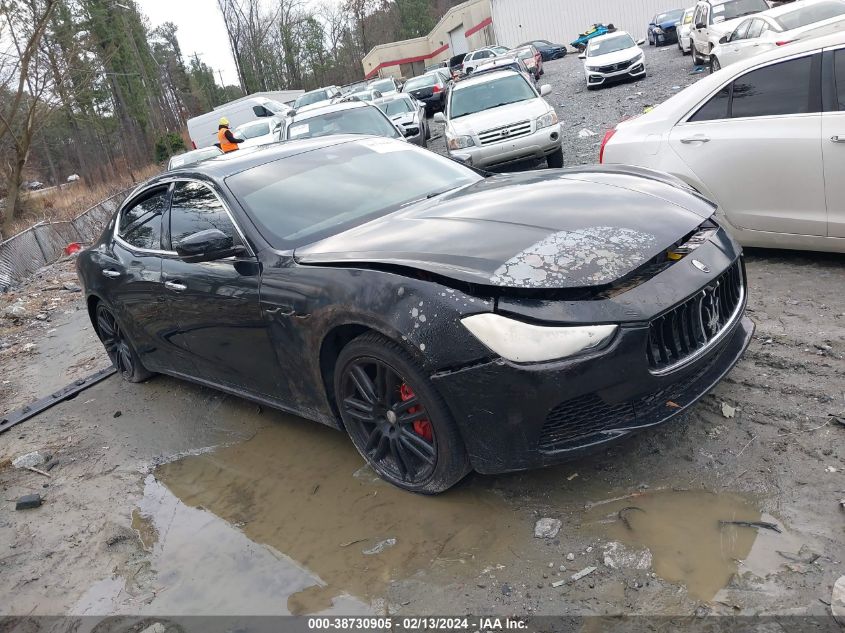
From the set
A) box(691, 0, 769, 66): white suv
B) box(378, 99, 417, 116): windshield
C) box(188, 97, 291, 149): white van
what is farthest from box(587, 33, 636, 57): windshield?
box(188, 97, 291, 149): white van

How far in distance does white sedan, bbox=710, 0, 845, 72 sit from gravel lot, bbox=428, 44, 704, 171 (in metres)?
1.94

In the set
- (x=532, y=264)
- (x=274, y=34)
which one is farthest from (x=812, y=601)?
(x=274, y=34)

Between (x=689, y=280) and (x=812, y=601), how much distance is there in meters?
1.27

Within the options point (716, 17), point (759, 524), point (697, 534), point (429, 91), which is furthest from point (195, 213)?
point (429, 91)

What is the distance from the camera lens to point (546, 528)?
2.88 meters

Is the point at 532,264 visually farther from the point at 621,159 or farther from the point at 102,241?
the point at 102,241

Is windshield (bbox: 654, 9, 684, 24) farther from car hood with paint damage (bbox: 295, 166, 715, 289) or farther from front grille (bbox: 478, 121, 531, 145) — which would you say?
car hood with paint damage (bbox: 295, 166, 715, 289)

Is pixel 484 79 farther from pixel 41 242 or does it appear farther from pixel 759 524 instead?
pixel 759 524

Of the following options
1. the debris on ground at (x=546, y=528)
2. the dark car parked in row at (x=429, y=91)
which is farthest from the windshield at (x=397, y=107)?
the debris on ground at (x=546, y=528)

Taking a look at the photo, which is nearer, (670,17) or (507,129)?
(507,129)

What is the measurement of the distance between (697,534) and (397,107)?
1756 cm

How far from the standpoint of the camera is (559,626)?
A: 7.77 ft

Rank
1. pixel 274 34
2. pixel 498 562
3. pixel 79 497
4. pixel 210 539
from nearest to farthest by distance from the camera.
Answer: pixel 498 562 → pixel 210 539 → pixel 79 497 → pixel 274 34

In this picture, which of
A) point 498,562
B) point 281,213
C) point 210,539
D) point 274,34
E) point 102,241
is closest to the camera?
point 498,562
